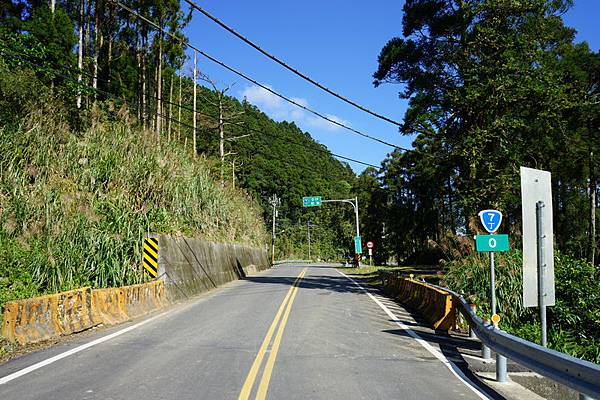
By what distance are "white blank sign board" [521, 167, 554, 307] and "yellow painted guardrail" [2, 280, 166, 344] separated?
8.54m

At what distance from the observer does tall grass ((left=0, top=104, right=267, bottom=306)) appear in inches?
519

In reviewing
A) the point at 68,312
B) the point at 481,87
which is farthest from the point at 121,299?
the point at 481,87

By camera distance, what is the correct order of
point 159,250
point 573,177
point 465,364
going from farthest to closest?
point 573,177
point 159,250
point 465,364

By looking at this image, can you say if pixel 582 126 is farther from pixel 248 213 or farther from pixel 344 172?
pixel 344 172

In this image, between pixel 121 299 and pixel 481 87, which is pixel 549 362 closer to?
pixel 121 299

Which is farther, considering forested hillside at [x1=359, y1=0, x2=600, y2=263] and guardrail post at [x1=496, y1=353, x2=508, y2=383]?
forested hillside at [x1=359, y1=0, x2=600, y2=263]

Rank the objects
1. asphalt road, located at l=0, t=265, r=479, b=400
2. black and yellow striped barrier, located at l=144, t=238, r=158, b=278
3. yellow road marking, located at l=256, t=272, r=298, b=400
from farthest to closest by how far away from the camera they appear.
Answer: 1. black and yellow striped barrier, located at l=144, t=238, r=158, b=278
2. asphalt road, located at l=0, t=265, r=479, b=400
3. yellow road marking, located at l=256, t=272, r=298, b=400

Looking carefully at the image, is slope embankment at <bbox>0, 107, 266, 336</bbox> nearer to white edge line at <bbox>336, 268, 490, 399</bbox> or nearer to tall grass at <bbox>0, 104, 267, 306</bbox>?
tall grass at <bbox>0, 104, 267, 306</bbox>

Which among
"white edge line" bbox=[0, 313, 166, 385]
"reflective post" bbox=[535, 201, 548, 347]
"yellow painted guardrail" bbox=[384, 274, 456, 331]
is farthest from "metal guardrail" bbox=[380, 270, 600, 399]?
"white edge line" bbox=[0, 313, 166, 385]

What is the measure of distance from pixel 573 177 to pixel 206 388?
3248 cm

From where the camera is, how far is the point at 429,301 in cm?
1401

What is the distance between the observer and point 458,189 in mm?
18484

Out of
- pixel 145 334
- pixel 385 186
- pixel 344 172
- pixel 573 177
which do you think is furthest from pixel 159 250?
pixel 344 172

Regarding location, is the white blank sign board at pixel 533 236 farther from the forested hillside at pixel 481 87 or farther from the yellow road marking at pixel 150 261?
the yellow road marking at pixel 150 261
